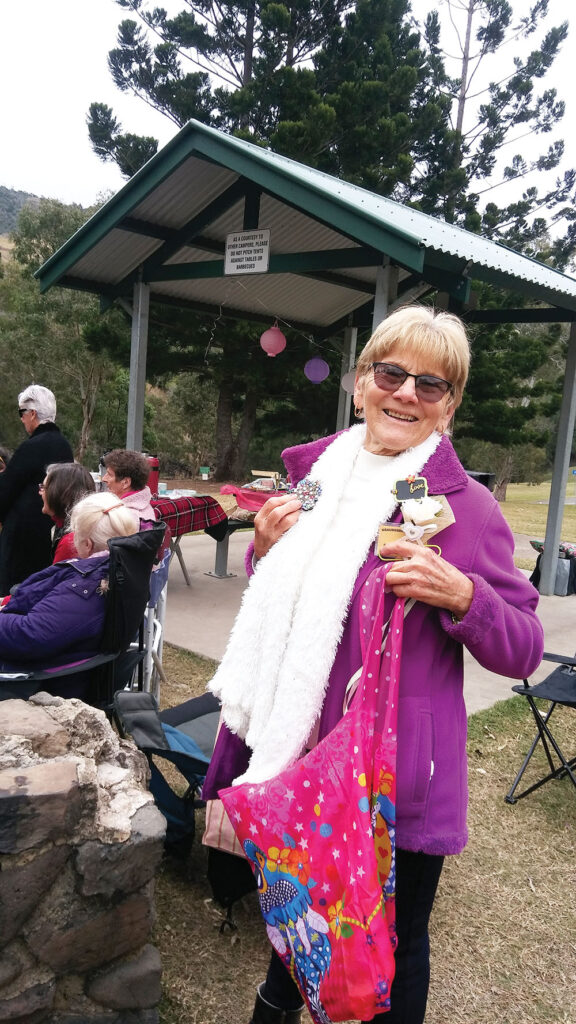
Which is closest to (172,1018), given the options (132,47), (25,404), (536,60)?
(25,404)

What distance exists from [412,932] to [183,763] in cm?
112

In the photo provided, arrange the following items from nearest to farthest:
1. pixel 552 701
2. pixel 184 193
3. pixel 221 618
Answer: pixel 552 701 → pixel 221 618 → pixel 184 193

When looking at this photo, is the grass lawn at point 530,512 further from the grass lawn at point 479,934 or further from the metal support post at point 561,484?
the grass lawn at point 479,934

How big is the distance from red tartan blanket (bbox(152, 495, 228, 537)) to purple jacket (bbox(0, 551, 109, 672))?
112 inches

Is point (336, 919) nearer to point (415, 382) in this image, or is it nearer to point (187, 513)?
point (415, 382)

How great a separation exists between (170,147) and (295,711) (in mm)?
5916

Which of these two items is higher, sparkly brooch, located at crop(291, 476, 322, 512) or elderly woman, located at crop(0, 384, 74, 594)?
sparkly brooch, located at crop(291, 476, 322, 512)

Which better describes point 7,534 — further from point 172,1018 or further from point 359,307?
point 359,307

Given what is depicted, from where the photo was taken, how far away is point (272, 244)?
7.53 m

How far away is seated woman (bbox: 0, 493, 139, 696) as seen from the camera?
264 cm

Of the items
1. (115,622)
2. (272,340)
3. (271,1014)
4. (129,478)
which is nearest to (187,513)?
(129,478)

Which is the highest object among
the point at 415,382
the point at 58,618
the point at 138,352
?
the point at 138,352

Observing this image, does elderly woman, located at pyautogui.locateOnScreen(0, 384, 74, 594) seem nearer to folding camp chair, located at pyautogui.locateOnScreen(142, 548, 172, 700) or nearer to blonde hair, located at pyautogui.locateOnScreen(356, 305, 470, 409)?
folding camp chair, located at pyautogui.locateOnScreen(142, 548, 172, 700)

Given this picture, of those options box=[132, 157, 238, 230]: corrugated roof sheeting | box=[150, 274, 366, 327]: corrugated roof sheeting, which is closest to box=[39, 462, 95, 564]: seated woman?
box=[132, 157, 238, 230]: corrugated roof sheeting
